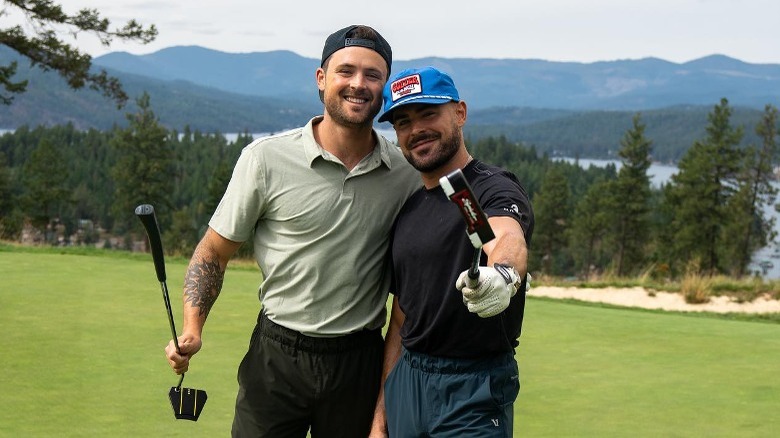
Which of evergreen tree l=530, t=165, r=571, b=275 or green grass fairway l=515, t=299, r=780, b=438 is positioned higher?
green grass fairway l=515, t=299, r=780, b=438

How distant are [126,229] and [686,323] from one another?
9503cm

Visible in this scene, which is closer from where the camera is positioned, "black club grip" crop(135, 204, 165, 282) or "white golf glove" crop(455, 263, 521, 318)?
"white golf glove" crop(455, 263, 521, 318)

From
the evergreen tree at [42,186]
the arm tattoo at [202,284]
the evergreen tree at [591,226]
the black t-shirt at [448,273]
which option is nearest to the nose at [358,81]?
the black t-shirt at [448,273]

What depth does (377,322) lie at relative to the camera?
3.35 m

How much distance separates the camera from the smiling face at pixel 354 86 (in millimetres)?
3160

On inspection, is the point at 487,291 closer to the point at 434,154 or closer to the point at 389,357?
the point at 434,154

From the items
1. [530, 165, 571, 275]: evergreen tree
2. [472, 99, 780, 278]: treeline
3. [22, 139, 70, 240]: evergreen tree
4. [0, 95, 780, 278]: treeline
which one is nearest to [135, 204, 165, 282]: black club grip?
[0, 95, 780, 278]: treeline

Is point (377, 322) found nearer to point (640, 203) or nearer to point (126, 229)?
point (640, 203)

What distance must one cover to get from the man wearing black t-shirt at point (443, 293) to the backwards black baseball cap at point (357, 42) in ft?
0.86

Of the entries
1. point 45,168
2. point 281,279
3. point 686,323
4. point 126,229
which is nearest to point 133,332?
point 281,279

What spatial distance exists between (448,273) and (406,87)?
1.84ft

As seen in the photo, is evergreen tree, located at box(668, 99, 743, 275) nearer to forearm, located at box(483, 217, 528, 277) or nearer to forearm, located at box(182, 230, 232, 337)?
Result: forearm, located at box(182, 230, 232, 337)

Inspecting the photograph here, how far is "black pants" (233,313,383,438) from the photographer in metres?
3.28

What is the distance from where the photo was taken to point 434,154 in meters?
2.95
